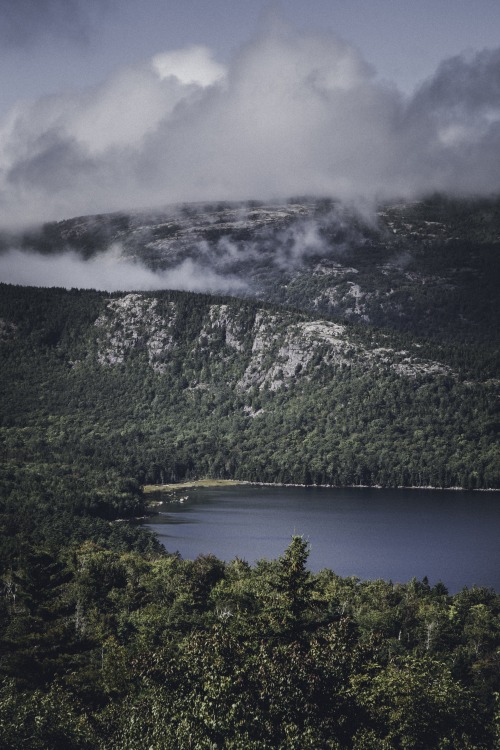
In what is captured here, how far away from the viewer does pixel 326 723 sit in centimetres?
4588

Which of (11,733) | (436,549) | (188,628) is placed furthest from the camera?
(436,549)

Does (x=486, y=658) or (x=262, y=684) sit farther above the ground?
(x=262, y=684)

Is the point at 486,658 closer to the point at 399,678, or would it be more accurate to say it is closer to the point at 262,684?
the point at 399,678

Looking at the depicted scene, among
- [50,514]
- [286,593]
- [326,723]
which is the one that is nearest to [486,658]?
[286,593]

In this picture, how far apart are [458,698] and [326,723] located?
13278 mm

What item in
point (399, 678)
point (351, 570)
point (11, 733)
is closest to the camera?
point (11, 733)

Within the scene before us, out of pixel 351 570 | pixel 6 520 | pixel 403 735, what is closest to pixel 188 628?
pixel 403 735

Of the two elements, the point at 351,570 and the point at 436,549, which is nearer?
the point at 351,570

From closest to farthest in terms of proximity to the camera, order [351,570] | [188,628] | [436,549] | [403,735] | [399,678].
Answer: [403,735] → [399,678] → [188,628] → [351,570] → [436,549]

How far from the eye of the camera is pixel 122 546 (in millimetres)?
164375

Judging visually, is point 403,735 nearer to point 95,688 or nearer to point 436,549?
point 95,688

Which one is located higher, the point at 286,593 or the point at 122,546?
the point at 286,593

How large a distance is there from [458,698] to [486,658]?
4012 cm

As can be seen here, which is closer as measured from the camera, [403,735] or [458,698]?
[403,735]
